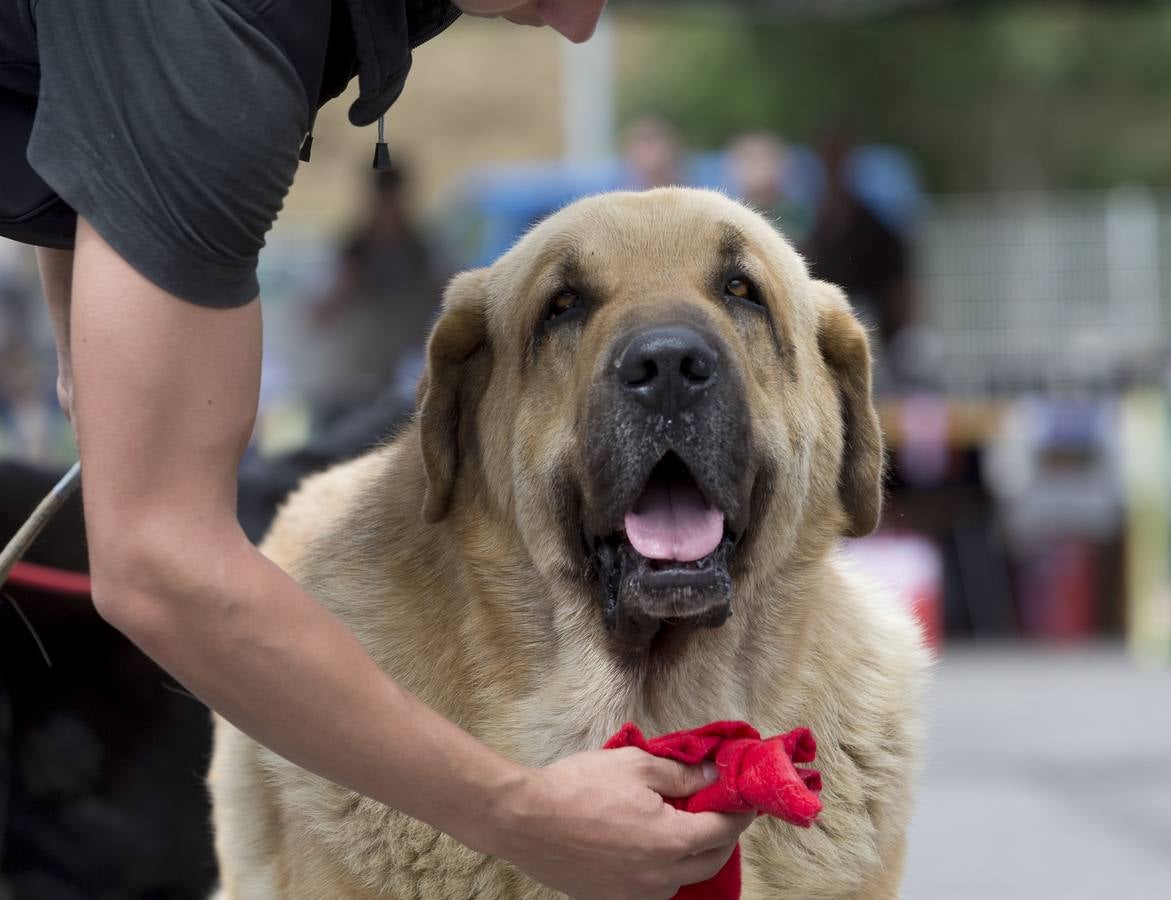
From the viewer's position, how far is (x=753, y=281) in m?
2.91

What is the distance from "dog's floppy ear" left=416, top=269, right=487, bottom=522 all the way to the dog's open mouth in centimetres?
Answer: 36

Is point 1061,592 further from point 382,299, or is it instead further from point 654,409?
point 654,409

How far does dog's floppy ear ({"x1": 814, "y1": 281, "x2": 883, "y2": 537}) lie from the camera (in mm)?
3076

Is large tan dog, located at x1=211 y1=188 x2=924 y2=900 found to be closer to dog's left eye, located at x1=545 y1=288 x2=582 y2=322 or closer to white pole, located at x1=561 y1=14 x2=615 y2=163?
dog's left eye, located at x1=545 y1=288 x2=582 y2=322

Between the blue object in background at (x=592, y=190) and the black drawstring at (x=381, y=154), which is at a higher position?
the black drawstring at (x=381, y=154)

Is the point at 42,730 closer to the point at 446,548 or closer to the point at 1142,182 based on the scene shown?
the point at 446,548

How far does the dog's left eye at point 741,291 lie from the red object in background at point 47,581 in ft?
5.11

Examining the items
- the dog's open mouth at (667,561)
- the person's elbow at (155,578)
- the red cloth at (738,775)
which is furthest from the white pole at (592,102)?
the person's elbow at (155,578)

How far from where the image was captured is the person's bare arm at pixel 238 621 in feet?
5.70

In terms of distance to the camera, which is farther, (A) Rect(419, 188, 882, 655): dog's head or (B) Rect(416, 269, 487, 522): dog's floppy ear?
(B) Rect(416, 269, 487, 522): dog's floppy ear

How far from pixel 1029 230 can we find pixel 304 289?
281 inches

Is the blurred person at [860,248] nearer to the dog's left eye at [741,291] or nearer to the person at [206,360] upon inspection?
the dog's left eye at [741,291]

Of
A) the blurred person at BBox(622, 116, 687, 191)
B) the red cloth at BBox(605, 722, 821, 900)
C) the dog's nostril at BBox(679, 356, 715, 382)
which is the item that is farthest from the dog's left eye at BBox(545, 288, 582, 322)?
the blurred person at BBox(622, 116, 687, 191)

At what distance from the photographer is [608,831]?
2.01 metres
